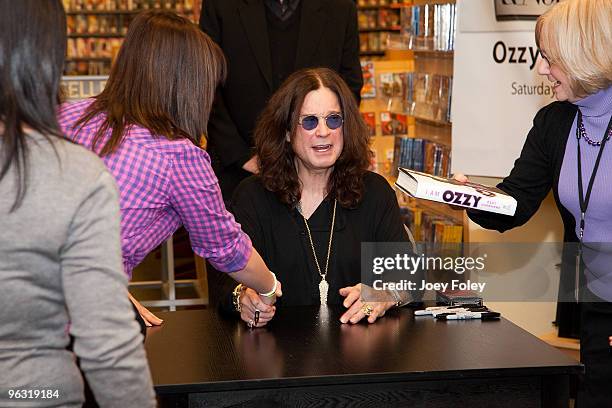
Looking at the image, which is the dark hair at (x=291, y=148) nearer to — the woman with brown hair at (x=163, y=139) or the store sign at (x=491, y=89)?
the woman with brown hair at (x=163, y=139)

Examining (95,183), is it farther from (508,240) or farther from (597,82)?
(508,240)

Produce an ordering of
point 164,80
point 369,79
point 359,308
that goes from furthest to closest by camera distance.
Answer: point 369,79 → point 359,308 → point 164,80

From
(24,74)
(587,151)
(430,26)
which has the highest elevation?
(430,26)

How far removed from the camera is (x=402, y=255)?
2.92 m

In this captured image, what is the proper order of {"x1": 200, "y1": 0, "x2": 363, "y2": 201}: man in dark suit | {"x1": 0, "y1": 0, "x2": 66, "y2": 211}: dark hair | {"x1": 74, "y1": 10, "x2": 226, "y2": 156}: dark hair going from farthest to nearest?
{"x1": 200, "y1": 0, "x2": 363, "y2": 201}: man in dark suit < {"x1": 74, "y1": 10, "x2": 226, "y2": 156}: dark hair < {"x1": 0, "y1": 0, "x2": 66, "y2": 211}: dark hair

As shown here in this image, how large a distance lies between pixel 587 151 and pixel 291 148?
1.03m

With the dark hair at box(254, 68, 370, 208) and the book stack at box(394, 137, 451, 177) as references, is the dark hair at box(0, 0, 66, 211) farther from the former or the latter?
the book stack at box(394, 137, 451, 177)

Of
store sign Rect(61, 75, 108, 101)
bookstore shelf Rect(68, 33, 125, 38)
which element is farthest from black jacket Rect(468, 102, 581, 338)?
bookstore shelf Rect(68, 33, 125, 38)

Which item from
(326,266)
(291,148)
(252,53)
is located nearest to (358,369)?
(326,266)

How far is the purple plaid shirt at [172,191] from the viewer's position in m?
1.98

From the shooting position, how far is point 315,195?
3088mm

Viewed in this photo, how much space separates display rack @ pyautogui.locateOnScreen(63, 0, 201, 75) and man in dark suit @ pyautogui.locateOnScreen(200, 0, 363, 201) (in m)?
7.19

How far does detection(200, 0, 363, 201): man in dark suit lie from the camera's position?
3816mm

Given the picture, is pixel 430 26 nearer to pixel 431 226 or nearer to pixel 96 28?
pixel 431 226
